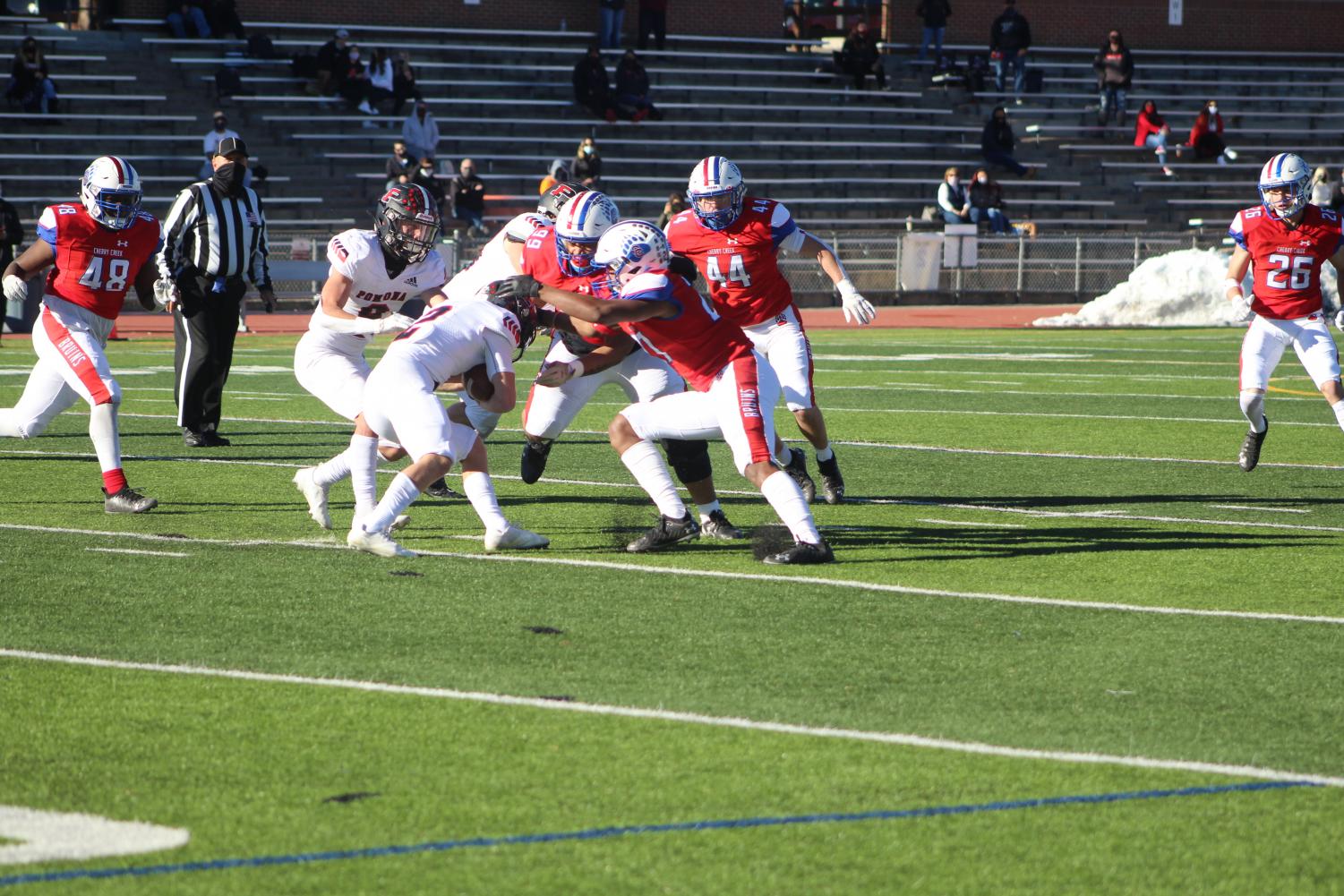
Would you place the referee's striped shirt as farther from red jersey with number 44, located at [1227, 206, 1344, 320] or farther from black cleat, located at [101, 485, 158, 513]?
red jersey with number 44, located at [1227, 206, 1344, 320]

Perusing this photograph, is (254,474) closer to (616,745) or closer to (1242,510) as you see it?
(1242,510)

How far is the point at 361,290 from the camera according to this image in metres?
8.59

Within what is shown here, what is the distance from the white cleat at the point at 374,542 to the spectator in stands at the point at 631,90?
26118 millimetres

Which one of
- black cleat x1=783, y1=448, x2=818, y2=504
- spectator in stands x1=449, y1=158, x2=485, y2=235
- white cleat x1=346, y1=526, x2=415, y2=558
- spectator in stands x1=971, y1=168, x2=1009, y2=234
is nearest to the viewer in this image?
white cleat x1=346, y1=526, x2=415, y2=558

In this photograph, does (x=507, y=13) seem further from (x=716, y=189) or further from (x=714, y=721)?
(x=714, y=721)

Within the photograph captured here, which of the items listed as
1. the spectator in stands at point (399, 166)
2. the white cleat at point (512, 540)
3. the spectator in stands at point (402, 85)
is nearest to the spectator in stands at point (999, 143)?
the spectator in stands at point (402, 85)

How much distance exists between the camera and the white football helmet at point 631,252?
24.5 feet

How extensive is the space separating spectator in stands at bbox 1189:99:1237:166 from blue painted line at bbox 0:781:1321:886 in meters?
32.7

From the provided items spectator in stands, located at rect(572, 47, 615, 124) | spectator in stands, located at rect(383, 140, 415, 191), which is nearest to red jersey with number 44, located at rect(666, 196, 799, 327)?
spectator in stands, located at rect(383, 140, 415, 191)

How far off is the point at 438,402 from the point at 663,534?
1133 millimetres

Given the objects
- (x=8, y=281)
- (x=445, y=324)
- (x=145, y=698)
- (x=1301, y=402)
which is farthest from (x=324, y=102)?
(x=145, y=698)

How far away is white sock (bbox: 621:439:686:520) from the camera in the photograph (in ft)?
25.6

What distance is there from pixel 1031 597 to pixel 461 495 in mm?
3706

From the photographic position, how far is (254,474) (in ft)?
34.0
